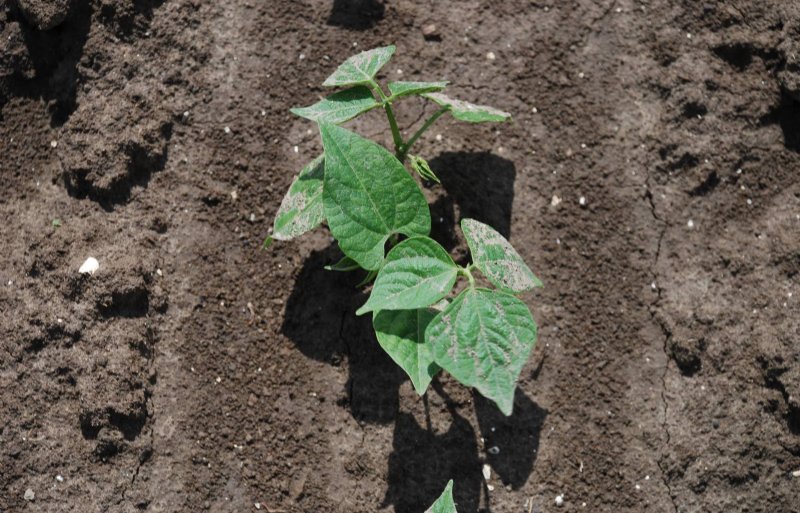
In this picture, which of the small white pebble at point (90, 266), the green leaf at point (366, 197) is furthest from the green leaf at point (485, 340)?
the small white pebble at point (90, 266)

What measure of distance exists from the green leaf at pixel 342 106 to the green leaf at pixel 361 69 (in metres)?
0.05

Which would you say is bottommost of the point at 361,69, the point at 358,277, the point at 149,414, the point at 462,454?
the point at 462,454

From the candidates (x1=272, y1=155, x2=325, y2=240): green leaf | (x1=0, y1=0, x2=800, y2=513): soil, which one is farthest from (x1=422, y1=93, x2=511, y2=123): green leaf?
(x1=272, y1=155, x2=325, y2=240): green leaf

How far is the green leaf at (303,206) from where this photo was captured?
7.21ft

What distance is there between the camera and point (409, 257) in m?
1.99

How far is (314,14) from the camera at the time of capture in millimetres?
2572

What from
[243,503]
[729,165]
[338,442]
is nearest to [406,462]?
[338,442]

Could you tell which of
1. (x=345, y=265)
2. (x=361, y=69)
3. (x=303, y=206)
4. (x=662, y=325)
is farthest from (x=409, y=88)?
(x=662, y=325)

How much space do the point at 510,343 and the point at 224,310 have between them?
966mm

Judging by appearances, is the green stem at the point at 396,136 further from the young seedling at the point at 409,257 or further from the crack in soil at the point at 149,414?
the crack in soil at the point at 149,414

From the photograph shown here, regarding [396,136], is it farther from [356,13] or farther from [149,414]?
[149,414]

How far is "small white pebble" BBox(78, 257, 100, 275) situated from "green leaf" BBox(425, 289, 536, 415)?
108 centimetres

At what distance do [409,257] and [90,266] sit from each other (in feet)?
3.31

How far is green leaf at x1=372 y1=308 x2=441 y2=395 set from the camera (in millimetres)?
2033
